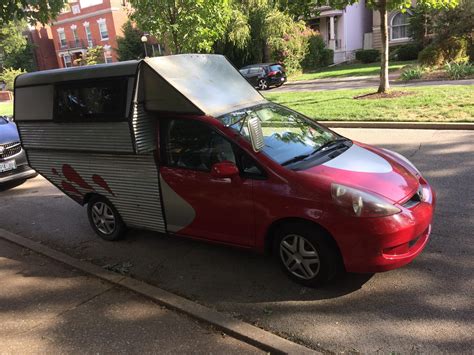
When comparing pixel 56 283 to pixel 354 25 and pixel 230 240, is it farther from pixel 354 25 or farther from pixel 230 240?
pixel 354 25

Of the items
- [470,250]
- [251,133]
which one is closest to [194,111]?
[251,133]

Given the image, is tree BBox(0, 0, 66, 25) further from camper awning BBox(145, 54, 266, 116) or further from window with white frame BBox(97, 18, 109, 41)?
window with white frame BBox(97, 18, 109, 41)

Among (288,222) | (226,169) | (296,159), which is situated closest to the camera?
(288,222)

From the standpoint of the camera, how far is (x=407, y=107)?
10805 mm

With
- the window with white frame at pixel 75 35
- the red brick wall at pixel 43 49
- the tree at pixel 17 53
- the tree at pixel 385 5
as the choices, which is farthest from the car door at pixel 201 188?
the red brick wall at pixel 43 49

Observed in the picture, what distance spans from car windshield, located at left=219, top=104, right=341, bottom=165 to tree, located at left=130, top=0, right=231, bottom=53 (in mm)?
10132

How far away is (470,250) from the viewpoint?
4.04 m

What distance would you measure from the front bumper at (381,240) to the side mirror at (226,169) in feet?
3.41


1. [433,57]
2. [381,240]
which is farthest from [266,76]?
[381,240]

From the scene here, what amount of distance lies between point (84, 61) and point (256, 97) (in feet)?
152

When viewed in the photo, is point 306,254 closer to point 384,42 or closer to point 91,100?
point 91,100

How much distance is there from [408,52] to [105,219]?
88.0 ft

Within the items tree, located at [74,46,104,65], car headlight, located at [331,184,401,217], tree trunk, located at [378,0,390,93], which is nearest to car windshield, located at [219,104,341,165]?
car headlight, located at [331,184,401,217]

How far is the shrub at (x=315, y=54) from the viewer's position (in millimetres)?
30000
